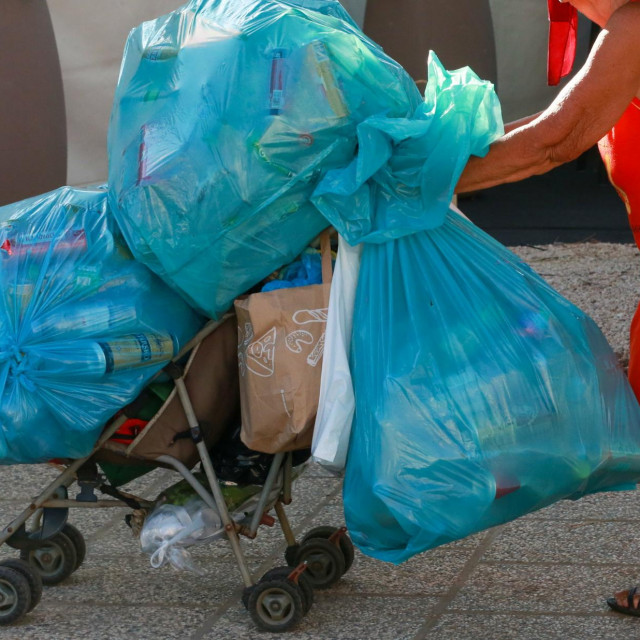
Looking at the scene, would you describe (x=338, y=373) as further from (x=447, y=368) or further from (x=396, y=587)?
(x=396, y=587)

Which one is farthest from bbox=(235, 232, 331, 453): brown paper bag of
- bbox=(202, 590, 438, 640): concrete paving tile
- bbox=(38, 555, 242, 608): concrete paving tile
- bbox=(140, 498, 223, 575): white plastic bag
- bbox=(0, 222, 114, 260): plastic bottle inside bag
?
bbox=(38, 555, 242, 608): concrete paving tile

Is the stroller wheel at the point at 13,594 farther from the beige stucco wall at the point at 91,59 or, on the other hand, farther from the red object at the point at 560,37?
the beige stucco wall at the point at 91,59

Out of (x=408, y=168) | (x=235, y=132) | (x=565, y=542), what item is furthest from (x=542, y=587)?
(x=235, y=132)

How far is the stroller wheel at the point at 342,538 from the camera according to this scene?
322 cm

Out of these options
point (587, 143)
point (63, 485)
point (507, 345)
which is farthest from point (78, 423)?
point (587, 143)

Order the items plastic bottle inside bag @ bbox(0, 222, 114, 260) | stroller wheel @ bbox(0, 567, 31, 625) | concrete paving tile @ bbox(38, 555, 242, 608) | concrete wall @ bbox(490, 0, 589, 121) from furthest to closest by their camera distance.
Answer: concrete wall @ bbox(490, 0, 589, 121) < concrete paving tile @ bbox(38, 555, 242, 608) < stroller wheel @ bbox(0, 567, 31, 625) < plastic bottle inside bag @ bbox(0, 222, 114, 260)

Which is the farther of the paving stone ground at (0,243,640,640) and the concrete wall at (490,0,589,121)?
the concrete wall at (490,0,589,121)

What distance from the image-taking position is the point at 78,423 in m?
2.77

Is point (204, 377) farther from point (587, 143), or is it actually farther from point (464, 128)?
point (587, 143)

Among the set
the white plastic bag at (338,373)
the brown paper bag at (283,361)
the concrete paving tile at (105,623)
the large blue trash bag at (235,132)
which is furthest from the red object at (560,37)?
the concrete paving tile at (105,623)

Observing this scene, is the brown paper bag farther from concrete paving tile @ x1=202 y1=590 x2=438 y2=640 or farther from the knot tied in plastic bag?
concrete paving tile @ x1=202 y1=590 x2=438 y2=640

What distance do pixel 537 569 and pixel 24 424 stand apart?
1.54 metres

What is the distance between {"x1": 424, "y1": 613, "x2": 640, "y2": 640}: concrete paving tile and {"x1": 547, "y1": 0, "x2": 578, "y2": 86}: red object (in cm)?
151

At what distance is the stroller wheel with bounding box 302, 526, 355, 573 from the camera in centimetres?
322
